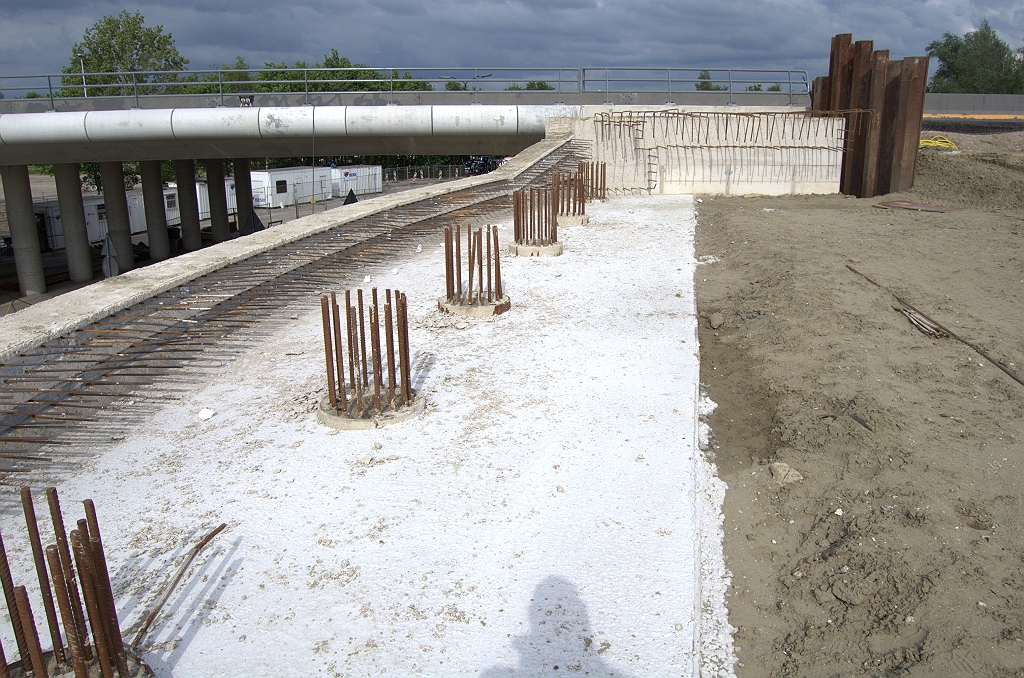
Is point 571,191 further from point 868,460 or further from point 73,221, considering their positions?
point 73,221

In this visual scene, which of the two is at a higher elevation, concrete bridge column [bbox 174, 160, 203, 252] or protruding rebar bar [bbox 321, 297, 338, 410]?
protruding rebar bar [bbox 321, 297, 338, 410]

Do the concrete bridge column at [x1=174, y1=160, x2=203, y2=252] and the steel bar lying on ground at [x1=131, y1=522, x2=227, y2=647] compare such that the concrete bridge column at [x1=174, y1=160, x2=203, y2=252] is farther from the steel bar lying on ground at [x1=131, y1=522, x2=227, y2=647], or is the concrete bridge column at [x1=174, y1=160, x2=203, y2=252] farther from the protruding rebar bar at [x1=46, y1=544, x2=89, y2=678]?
the protruding rebar bar at [x1=46, y1=544, x2=89, y2=678]

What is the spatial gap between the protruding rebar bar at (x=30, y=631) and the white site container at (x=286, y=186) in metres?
39.4

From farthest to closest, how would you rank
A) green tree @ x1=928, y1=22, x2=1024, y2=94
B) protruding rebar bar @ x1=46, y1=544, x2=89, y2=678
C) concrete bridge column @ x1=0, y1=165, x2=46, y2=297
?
green tree @ x1=928, y1=22, x2=1024, y2=94, concrete bridge column @ x1=0, y1=165, x2=46, y2=297, protruding rebar bar @ x1=46, y1=544, x2=89, y2=678

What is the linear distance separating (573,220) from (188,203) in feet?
84.0

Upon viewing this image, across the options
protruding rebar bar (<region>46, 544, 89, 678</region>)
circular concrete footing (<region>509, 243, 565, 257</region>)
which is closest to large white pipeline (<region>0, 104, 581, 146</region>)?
circular concrete footing (<region>509, 243, 565, 257</region>)

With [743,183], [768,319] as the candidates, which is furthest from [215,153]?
[768,319]

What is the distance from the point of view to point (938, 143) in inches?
1054

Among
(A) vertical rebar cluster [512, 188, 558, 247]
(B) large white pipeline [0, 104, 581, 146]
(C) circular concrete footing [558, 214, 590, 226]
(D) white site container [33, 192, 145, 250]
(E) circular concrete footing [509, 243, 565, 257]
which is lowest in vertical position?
(D) white site container [33, 192, 145, 250]

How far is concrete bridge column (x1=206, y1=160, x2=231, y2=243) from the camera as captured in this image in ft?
108

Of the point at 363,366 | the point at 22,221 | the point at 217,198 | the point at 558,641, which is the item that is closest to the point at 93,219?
the point at 22,221

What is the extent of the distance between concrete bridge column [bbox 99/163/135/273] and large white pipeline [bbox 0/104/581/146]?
29.5ft

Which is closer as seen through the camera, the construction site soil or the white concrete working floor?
the white concrete working floor

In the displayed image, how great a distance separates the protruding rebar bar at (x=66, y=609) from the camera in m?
2.77
